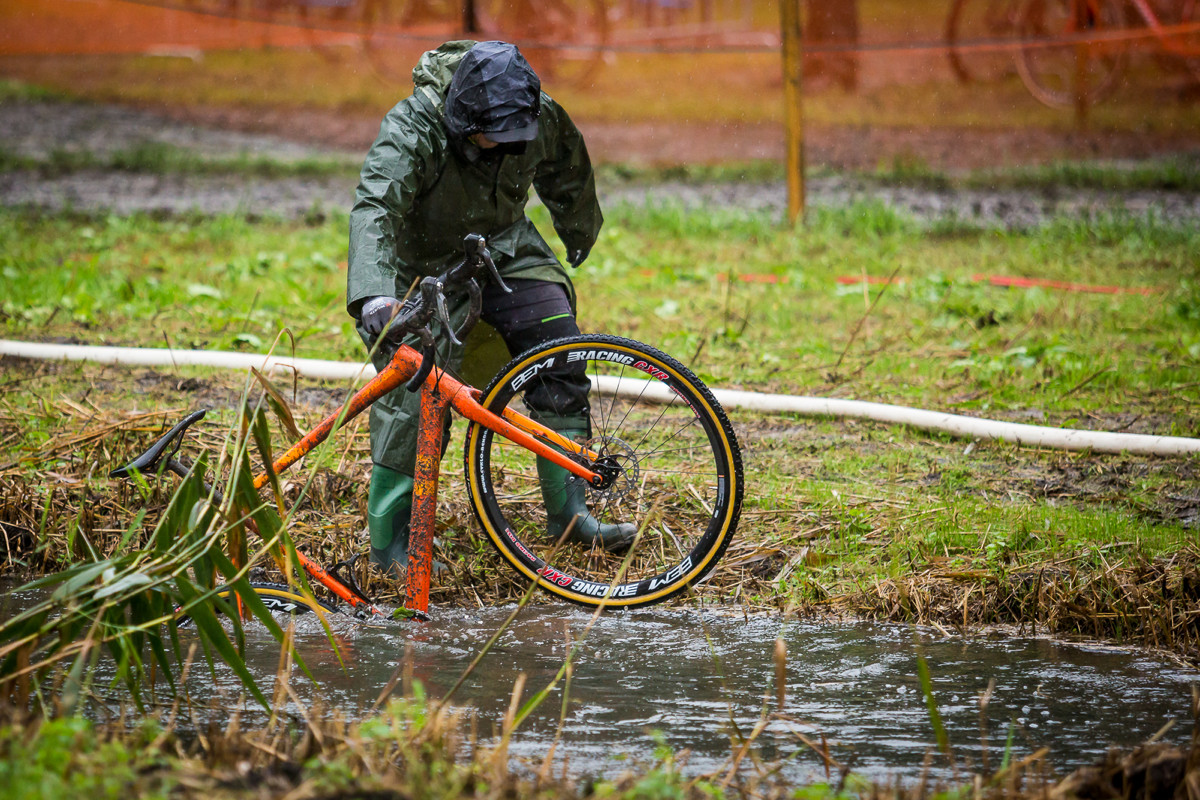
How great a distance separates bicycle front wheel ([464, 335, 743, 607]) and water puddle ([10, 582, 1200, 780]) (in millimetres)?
205

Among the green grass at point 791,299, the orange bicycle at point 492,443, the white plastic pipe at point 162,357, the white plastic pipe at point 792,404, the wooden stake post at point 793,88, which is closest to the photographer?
the orange bicycle at point 492,443

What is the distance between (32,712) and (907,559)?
8.87ft

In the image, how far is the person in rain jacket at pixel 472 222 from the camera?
373 cm

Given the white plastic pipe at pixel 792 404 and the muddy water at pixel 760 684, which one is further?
the white plastic pipe at pixel 792 404

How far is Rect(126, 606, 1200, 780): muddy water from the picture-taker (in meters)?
3.06

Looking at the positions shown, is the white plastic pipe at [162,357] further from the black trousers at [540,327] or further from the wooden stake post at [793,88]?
the wooden stake post at [793,88]

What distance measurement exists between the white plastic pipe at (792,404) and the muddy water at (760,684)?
100 centimetres

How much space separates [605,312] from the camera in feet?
24.9

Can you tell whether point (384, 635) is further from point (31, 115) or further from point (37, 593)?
point (31, 115)

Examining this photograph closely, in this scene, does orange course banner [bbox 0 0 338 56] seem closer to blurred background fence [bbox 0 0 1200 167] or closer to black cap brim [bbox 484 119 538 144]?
blurred background fence [bbox 0 0 1200 167]

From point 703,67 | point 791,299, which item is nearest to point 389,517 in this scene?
point 791,299

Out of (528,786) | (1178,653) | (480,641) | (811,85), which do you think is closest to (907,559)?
(1178,653)

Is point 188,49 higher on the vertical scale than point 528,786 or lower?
higher

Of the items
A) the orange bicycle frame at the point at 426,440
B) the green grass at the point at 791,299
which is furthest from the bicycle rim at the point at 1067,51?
the orange bicycle frame at the point at 426,440
